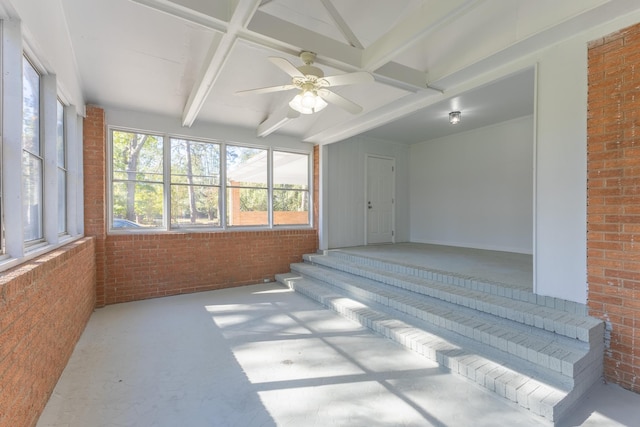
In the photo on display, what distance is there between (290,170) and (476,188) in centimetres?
401

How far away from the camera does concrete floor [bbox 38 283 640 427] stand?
212cm

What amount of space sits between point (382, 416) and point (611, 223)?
7.89 feet

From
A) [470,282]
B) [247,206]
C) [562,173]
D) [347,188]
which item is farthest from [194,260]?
[562,173]

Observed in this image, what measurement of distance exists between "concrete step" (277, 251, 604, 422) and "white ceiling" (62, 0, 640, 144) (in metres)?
2.35

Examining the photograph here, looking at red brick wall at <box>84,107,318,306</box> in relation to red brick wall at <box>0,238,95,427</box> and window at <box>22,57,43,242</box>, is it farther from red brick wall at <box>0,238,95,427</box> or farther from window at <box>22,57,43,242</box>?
window at <box>22,57,43,242</box>

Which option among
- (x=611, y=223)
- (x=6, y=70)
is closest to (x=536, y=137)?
(x=611, y=223)

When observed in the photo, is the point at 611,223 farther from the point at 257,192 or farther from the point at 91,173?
the point at 91,173

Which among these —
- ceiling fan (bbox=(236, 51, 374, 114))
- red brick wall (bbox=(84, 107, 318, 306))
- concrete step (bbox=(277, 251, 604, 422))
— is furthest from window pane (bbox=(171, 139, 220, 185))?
concrete step (bbox=(277, 251, 604, 422))

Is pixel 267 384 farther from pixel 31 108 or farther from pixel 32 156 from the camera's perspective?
pixel 31 108

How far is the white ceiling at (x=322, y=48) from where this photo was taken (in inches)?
99.0

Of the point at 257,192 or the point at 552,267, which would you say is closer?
the point at 552,267

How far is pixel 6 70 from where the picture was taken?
6.38 ft

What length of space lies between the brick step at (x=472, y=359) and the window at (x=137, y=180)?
335 centimetres

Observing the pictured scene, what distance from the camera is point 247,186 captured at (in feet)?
19.4
